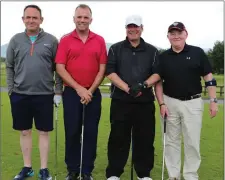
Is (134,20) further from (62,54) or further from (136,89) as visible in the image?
(62,54)

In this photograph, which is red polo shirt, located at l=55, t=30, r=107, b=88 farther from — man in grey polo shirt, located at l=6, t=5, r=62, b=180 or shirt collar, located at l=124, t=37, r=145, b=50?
shirt collar, located at l=124, t=37, r=145, b=50

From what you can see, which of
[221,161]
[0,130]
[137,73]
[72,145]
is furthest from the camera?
[0,130]

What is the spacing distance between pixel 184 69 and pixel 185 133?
37.0 inches

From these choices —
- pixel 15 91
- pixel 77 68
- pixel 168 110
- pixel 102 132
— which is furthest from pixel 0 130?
pixel 168 110

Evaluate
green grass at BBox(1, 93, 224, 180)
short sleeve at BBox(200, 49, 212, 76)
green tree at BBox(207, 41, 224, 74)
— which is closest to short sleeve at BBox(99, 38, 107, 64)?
short sleeve at BBox(200, 49, 212, 76)

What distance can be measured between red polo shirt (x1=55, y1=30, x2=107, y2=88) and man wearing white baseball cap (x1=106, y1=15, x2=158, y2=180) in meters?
0.19

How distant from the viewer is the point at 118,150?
5.14 m

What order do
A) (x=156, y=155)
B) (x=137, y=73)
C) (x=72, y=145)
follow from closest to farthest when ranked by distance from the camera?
(x=137, y=73), (x=72, y=145), (x=156, y=155)

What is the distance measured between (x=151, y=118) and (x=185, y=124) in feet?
1.61

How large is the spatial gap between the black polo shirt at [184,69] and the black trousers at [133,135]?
454mm

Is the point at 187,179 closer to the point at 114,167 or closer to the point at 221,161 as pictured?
the point at 114,167

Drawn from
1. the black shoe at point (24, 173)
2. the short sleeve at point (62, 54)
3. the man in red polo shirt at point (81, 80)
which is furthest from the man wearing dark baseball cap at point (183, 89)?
the black shoe at point (24, 173)

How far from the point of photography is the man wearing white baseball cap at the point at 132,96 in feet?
15.8

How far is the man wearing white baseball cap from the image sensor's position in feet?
15.8
